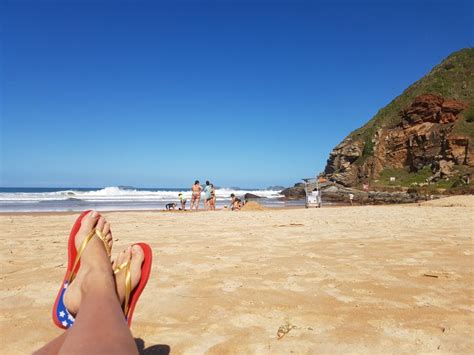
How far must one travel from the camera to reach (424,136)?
29531 mm

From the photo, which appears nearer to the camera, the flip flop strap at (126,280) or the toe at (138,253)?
the flip flop strap at (126,280)

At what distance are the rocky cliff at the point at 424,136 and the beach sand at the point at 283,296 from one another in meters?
22.8

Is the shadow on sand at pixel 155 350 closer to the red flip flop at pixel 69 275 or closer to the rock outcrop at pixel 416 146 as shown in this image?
the red flip flop at pixel 69 275

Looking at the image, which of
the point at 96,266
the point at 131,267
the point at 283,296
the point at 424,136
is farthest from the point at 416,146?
the point at 96,266

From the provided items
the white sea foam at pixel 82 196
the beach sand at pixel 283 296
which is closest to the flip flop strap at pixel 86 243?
the beach sand at pixel 283 296

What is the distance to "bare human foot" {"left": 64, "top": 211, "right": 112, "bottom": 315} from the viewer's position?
1.75 metres

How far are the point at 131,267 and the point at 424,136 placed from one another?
32107 mm

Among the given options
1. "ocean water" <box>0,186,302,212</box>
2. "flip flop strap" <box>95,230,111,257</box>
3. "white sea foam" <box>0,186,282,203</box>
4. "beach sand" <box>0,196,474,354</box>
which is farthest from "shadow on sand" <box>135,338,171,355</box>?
"white sea foam" <box>0,186,282,203</box>

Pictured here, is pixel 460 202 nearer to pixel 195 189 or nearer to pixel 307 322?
pixel 195 189

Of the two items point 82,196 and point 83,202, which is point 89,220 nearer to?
point 83,202

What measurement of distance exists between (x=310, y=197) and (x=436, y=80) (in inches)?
1122

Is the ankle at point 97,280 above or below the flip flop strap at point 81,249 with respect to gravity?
below

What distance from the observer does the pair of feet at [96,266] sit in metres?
1.76

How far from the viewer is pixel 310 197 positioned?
15883 millimetres
